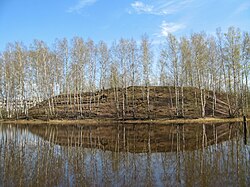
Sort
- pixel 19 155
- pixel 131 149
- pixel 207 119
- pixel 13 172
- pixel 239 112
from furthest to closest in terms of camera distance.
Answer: pixel 239 112, pixel 207 119, pixel 131 149, pixel 19 155, pixel 13 172

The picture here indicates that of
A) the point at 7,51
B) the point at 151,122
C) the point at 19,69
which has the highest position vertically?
the point at 7,51

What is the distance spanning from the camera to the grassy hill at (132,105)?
4306 centimetres

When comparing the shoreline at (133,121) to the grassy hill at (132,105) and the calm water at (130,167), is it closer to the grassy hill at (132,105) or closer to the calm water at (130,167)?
the grassy hill at (132,105)

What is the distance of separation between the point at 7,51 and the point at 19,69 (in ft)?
19.2

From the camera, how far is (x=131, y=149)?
14.7 m

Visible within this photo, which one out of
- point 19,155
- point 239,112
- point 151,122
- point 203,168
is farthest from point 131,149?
point 239,112

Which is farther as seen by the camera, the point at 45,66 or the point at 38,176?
the point at 45,66

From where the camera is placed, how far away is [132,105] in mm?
48500

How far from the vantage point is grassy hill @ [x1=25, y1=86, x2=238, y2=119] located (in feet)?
141

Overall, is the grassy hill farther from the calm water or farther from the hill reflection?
the calm water

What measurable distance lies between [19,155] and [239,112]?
33902 millimetres

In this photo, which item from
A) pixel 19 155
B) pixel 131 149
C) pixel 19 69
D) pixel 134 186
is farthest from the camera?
pixel 19 69

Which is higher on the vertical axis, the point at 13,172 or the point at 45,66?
the point at 45,66

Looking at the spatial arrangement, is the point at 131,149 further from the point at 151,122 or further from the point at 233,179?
the point at 151,122
